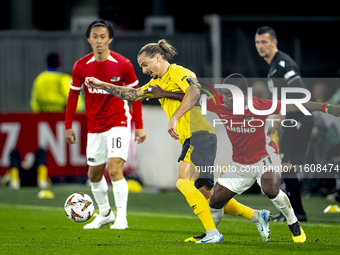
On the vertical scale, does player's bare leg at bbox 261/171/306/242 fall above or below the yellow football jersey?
below

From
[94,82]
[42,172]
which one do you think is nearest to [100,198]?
[94,82]

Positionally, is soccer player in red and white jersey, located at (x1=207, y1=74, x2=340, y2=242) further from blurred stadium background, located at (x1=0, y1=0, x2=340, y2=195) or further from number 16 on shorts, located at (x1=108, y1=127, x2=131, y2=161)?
blurred stadium background, located at (x1=0, y1=0, x2=340, y2=195)

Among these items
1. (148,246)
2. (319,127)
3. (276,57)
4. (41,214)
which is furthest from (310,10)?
(148,246)

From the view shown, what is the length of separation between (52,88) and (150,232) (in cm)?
586

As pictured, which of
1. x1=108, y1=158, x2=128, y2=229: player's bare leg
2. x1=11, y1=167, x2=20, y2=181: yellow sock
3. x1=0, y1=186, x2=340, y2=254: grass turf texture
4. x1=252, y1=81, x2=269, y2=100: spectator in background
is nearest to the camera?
x1=0, y1=186, x2=340, y2=254: grass turf texture

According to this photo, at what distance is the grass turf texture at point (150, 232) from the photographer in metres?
5.05

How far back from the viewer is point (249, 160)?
5.61 m

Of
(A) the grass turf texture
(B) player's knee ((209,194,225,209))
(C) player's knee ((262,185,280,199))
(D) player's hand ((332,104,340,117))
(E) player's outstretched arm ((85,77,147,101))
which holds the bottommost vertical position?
(A) the grass turf texture

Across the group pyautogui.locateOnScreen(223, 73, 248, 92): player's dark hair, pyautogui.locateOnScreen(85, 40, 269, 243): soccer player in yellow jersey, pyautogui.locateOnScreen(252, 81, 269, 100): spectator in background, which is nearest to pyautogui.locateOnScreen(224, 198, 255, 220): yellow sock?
pyautogui.locateOnScreen(85, 40, 269, 243): soccer player in yellow jersey

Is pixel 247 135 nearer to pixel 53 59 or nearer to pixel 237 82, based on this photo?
pixel 237 82

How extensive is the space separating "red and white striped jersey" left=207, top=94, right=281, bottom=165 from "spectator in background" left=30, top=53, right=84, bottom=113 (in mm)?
6319

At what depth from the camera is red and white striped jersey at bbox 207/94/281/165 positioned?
18.5 feet

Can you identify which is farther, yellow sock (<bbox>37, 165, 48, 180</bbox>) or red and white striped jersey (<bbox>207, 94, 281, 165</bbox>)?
yellow sock (<bbox>37, 165, 48, 180</bbox>)

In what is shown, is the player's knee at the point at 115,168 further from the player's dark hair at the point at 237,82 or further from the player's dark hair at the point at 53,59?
the player's dark hair at the point at 53,59
